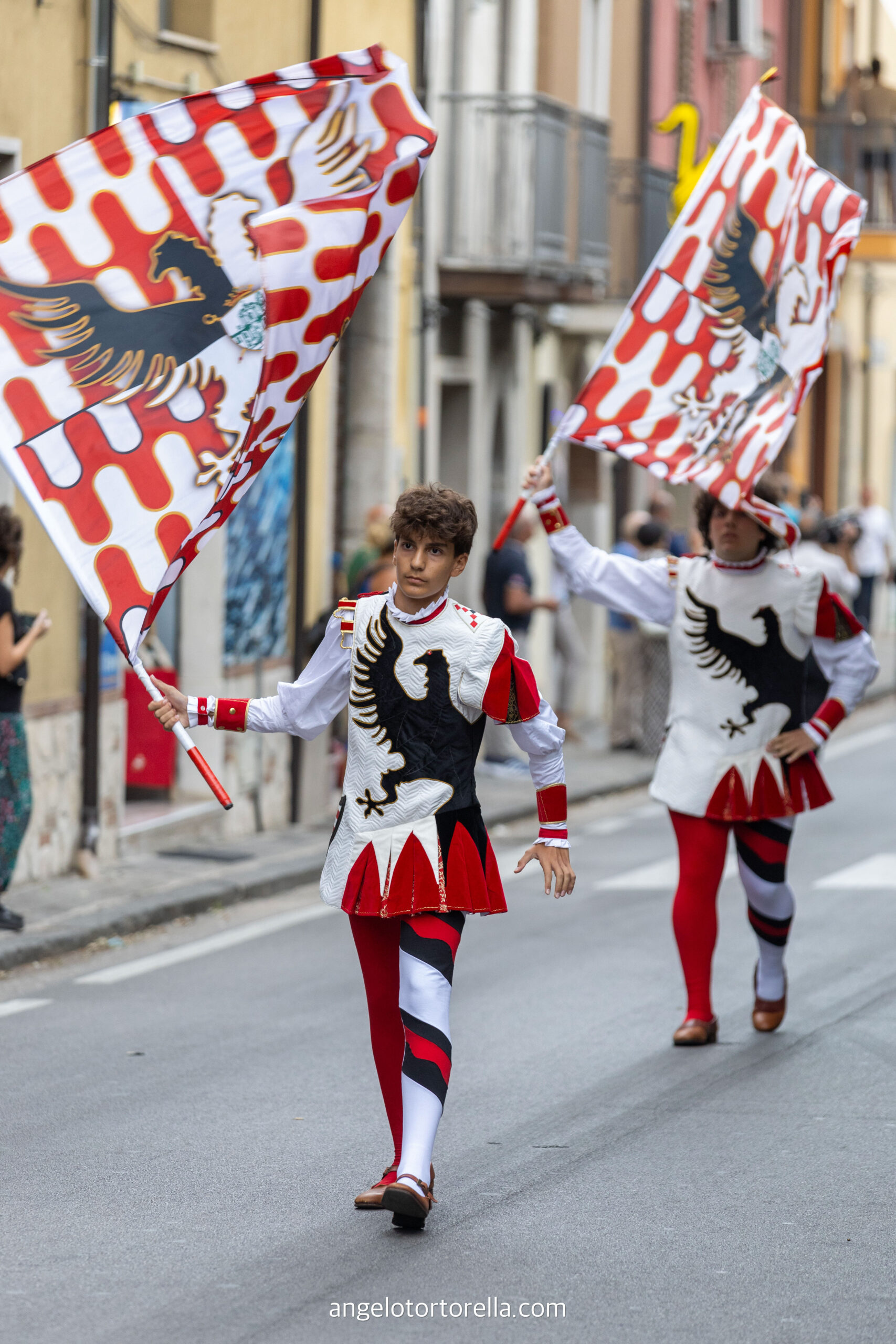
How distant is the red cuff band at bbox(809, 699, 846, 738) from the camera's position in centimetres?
780

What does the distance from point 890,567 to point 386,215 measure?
23472 millimetres

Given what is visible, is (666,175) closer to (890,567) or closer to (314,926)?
(890,567)

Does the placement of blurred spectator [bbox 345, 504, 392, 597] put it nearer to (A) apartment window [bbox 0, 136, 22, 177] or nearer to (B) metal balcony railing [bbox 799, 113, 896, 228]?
(A) apartment window [bbox 0, 136, 22, 177]

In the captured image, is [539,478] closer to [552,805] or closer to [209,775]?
[552,805]

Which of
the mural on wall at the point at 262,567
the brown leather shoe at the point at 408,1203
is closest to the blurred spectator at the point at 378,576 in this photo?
the mural on wall at the point at 262,567

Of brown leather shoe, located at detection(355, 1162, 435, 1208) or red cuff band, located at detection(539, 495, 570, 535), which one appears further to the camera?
red cuff band, located at detection(539, 495, 570, 535)

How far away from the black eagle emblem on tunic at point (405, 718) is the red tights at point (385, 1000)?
0.30m

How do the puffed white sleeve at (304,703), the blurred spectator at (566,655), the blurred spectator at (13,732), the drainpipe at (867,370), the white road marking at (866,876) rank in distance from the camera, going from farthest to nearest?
the drainpipe at (867,370), the blurred spectator at (566,655), the white road marking at (866,876), the blurred spectator at (13,732), the puffed white sleeve at (304,703)

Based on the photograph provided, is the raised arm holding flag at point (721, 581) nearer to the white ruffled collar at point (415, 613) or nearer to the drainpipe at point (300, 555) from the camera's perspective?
the white ruffled collar at point (415, 613)

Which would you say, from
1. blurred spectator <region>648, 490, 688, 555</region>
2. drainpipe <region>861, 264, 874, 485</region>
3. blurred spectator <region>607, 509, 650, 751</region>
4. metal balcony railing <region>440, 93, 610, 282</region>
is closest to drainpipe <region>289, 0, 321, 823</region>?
blurred spectator <region>607, 509, 650, 751</region>

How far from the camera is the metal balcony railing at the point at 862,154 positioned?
3228 cm

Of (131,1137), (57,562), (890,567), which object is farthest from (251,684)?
(890,567)

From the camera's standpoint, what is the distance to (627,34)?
2345 centimetres

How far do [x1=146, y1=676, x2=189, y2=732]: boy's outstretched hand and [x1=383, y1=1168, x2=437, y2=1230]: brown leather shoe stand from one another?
1.21m
